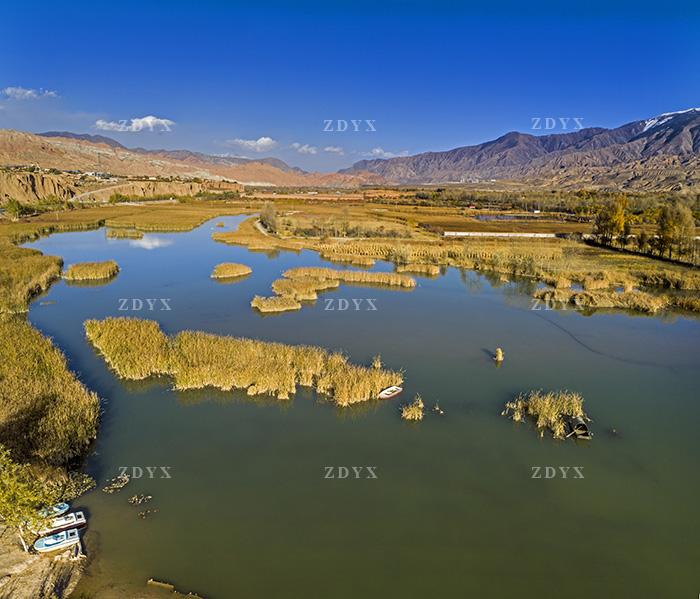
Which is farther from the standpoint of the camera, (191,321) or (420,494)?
(191,321)

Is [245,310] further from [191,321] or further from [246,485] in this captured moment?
[246,485]

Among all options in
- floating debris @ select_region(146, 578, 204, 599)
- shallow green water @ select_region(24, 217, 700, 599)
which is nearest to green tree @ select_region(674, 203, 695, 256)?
shallow green water @ select_region(24, 217, 700, 599)

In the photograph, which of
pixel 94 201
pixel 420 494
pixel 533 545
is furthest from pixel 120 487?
pixel 94 201

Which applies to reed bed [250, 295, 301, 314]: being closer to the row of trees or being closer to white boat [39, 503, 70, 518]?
white boat [39, 503, 70, 518]

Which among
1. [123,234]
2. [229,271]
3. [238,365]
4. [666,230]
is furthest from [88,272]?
[666,230]

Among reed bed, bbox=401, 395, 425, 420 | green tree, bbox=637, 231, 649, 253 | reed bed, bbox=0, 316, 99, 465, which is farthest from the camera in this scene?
green tree, bbox=637, 231, 649, 253

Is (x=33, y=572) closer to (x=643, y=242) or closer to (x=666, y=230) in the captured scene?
(x=666, y=230)

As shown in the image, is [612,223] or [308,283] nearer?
[308,283]
